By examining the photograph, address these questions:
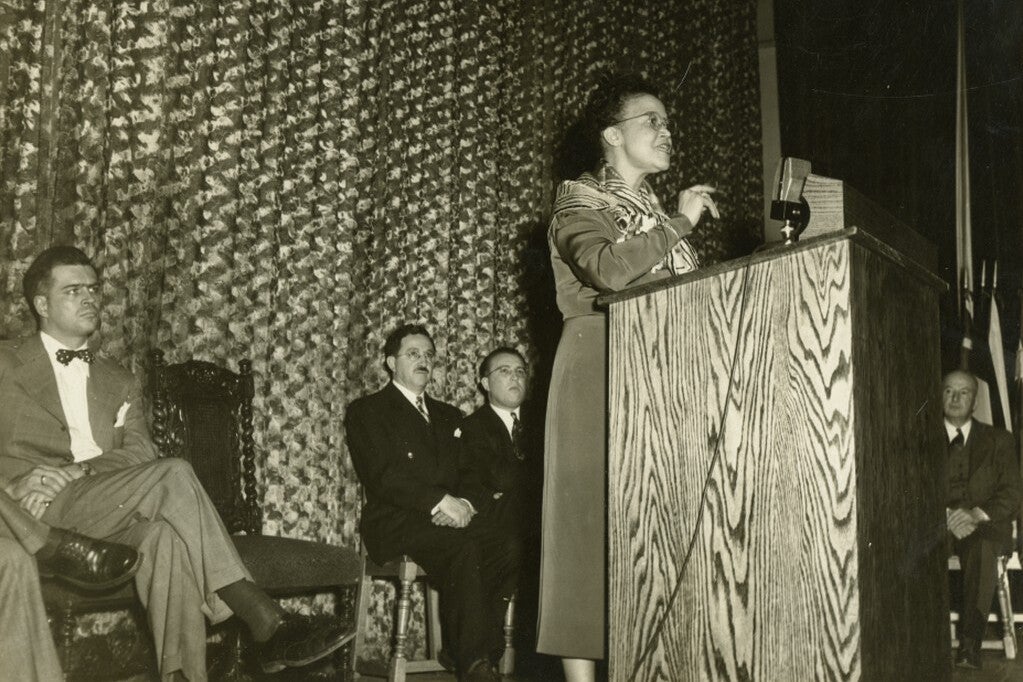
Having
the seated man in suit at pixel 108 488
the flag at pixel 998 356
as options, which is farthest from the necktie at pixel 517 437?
the flag at pixel 998 356

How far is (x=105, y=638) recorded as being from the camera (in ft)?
12.2

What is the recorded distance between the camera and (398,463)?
13.0 ft

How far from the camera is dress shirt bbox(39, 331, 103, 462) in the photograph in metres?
3.21

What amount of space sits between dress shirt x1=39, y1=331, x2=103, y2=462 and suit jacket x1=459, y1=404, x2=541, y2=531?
162 cm

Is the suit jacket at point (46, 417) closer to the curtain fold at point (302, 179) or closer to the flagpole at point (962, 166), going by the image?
the curtain fold at point (302, 179)

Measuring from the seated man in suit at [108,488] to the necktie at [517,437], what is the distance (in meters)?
1.59

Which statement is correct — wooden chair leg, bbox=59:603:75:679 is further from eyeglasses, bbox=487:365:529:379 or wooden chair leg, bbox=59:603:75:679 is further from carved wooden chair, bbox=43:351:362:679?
eyeglasses, bbox=487:365:529:379

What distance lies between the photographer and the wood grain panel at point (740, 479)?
1.62 m

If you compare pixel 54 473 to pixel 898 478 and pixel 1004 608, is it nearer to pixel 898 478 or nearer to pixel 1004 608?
pixel 898 478

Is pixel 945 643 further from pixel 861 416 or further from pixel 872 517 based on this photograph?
pixel 861 416

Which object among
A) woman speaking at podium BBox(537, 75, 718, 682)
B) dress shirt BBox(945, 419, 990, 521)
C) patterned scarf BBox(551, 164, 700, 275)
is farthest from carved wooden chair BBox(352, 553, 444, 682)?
dress shirt BBox(945, 419, 990, 521)

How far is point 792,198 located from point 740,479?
598 mm

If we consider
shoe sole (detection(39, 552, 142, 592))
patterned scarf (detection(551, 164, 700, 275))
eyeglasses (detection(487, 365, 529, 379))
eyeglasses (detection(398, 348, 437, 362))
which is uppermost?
patterned scarf (detection(551, 164, 700, 275))

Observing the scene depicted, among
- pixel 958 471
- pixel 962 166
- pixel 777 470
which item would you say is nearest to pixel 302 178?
pixel 777 470
